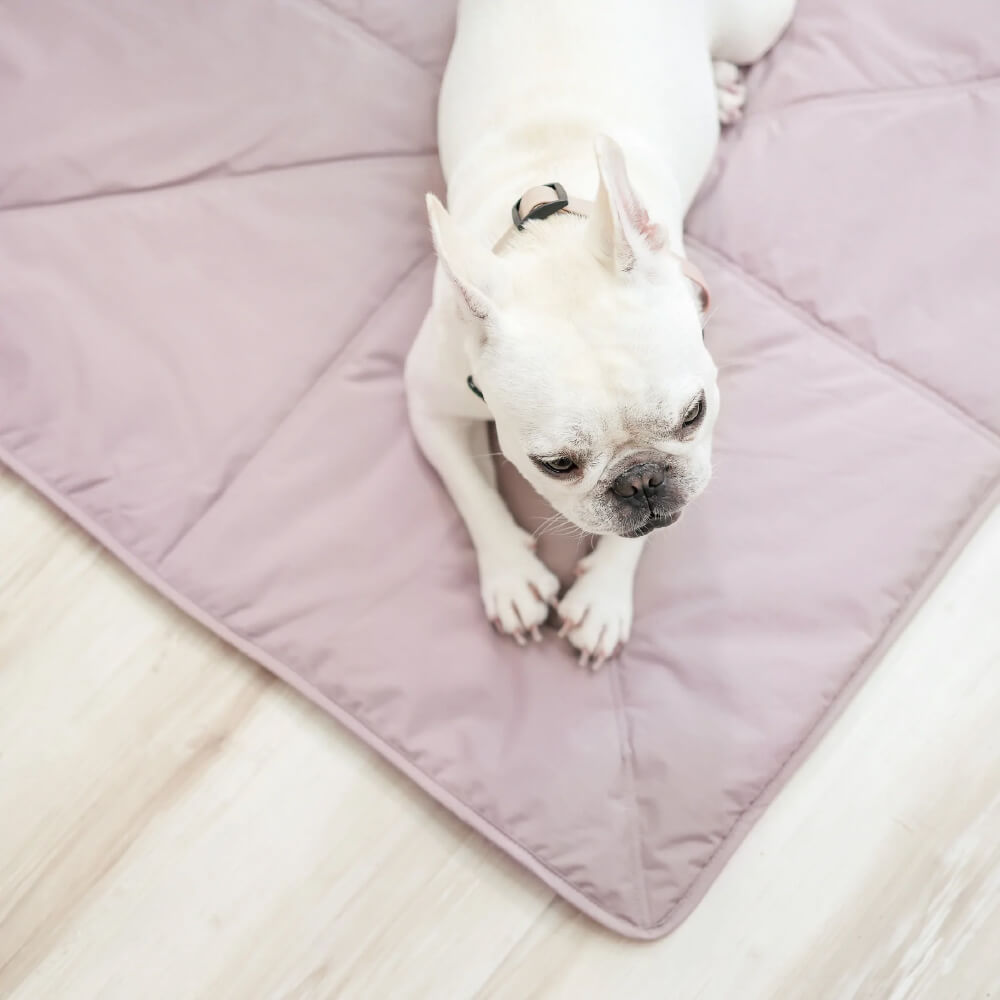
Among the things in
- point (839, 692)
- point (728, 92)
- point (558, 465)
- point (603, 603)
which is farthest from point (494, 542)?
point (728, 92)

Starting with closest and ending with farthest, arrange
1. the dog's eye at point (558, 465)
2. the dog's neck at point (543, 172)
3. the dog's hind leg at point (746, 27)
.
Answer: the dog's eye at point (558, 465), the dog's neck at point (543, 172), the dog's hind leg at point (746, 27)

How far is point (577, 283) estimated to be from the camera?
1656 millimetres

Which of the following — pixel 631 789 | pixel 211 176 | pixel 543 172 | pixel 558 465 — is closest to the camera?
pixel 558 465

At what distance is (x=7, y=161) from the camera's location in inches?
95.7

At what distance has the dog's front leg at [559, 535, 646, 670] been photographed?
2.14 m

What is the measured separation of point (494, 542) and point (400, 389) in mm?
458

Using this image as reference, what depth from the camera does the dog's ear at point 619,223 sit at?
1.49 metres

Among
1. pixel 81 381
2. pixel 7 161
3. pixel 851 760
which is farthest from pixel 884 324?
pixel 7 161

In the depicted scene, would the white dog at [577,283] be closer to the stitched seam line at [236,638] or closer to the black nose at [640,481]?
the black nose at [640,481]

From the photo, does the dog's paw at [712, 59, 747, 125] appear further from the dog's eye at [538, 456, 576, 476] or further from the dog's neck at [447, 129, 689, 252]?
the dog's eye at [538, 456, 576, 476]

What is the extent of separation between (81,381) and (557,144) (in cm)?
122

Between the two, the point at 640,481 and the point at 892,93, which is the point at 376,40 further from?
the point at 640,481

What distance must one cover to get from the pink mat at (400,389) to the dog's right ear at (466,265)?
2.46 ft

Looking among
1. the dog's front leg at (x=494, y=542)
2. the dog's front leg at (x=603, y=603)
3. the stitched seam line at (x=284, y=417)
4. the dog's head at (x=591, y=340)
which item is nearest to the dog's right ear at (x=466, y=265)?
the dog's head at (x=591, y=340)
